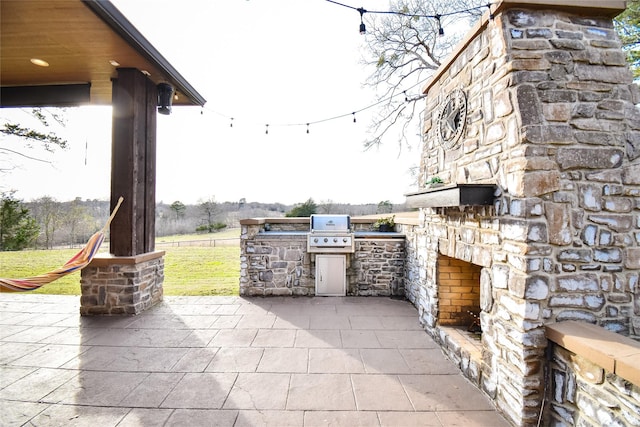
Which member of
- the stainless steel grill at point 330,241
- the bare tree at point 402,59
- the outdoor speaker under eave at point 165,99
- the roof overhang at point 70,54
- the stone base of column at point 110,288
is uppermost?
the bare tree at point 402,59

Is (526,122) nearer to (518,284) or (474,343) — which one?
(518,284)

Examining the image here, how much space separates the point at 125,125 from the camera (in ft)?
12.9

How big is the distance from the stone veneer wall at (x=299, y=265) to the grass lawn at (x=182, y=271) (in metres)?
0.64

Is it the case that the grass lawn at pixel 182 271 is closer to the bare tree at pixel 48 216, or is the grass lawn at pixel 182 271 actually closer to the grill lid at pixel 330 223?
the grill lid at pixel 330 223

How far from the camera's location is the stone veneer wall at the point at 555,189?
6.00 ft

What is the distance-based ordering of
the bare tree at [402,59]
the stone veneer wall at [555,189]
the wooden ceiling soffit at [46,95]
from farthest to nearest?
the bare tree at [402,59] < the wooden ceiling soffit at [46,95] < the stone veneer wall at [555,189]

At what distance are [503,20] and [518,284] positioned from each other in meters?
1.82

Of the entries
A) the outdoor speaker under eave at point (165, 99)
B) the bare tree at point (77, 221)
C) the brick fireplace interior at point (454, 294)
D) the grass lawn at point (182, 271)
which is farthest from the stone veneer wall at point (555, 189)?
the bare tree at point (77, 221)

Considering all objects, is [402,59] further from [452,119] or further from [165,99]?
[165,99]

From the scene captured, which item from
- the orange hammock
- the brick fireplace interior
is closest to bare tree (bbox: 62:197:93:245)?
the orange hammock

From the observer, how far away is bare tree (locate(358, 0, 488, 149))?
281 inches

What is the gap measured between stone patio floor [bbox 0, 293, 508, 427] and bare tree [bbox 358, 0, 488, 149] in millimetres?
5567

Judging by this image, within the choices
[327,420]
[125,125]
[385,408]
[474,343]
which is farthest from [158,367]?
[125,125]

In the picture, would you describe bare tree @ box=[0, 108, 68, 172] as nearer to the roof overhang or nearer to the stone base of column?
the roof overhang
